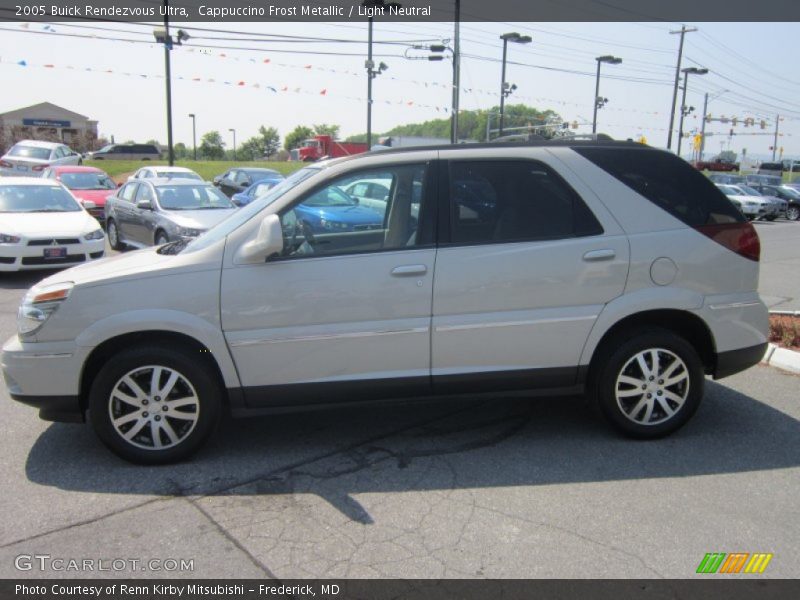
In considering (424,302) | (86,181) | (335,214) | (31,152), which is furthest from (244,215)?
(31,152)

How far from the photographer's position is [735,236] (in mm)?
4398

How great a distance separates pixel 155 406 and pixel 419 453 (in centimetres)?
165

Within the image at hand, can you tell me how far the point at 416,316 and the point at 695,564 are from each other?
194cm

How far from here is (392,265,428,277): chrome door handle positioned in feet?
13.1

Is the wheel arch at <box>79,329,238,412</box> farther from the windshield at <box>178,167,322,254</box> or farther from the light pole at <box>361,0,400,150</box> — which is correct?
the light pole at <box>361,0,400,150</box>

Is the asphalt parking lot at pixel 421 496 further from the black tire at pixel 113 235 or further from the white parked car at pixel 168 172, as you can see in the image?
the white parked car at pixel 168 172

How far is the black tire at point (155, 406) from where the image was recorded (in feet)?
12.8

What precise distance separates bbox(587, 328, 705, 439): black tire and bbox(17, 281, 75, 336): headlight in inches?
131

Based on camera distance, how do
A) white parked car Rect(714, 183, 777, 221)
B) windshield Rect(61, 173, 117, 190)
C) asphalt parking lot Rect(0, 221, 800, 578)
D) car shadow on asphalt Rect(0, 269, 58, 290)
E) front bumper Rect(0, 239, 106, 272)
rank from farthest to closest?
white parked car Rect(714, 183, 777, 221)
windshield Rect(61, 173, 117, 190)
car shadow on asphalt Rect(0, 269, 58, 290)
front bumper Rect(0, 239, 106, 272)
asphalt parking lot Rect(0, 221, 800, 578)

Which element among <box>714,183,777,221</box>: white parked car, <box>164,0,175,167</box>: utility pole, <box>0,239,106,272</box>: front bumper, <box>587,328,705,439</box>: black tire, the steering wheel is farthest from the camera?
<box>714,183,777,221</box>: white parked car

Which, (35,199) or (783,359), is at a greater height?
(35,199)

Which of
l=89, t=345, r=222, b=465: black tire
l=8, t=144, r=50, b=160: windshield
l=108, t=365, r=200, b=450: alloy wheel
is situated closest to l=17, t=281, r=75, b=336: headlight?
l=89, t=345, r=222, b=465: black tire

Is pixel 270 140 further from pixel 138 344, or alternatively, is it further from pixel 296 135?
pixel 138 344

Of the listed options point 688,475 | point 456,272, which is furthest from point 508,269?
point 688,475
